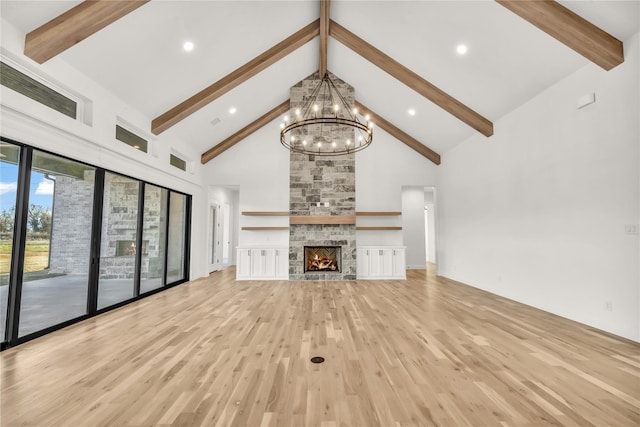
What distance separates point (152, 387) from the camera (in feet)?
6.56

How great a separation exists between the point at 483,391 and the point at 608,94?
362 cm

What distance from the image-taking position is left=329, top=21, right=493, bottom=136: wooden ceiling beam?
5281 millimetres

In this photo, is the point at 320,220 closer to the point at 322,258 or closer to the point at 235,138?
the point at 322,258

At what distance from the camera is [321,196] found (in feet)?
23.5

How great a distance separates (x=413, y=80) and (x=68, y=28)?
5.00 m

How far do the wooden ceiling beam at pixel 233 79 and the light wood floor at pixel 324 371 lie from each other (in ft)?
10.8

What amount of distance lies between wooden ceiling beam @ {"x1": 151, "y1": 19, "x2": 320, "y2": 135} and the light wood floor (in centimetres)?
329

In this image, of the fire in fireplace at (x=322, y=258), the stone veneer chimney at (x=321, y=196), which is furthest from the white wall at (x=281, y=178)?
the fire in fireplace at (x=322, y=258)

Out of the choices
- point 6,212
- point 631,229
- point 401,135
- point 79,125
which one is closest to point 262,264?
point 79,125

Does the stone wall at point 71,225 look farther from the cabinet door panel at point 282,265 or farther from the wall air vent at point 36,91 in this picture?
the cabinet door panel at point 282,265

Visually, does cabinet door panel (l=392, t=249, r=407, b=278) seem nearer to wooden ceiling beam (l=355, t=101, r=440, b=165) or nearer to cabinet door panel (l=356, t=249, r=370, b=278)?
cabinet door panel (l=356, t=249, r=370, b=278)

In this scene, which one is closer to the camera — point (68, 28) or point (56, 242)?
point (68, 28)

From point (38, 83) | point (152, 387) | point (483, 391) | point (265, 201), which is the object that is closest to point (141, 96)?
point (38, 83)

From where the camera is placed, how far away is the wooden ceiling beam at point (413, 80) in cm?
528
